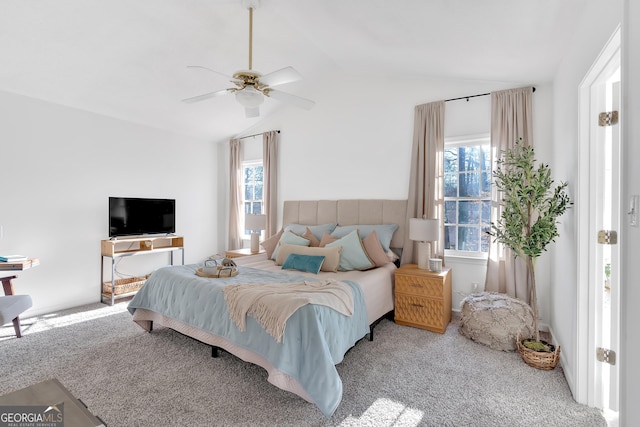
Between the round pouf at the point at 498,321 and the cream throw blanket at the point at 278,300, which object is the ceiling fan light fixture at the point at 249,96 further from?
the round pouf at the point at 498,321

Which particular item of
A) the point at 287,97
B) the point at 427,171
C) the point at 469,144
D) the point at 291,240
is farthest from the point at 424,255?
the point at 287,97

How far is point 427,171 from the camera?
3.80m

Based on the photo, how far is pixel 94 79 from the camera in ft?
11.7

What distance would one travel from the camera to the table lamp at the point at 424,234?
336 cm

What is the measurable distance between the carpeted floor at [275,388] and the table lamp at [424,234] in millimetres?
787

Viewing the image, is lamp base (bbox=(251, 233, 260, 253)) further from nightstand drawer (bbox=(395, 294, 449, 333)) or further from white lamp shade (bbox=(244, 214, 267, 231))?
nightstand drawer (bbox=(395, 294, 449, 333))

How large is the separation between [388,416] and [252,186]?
14.8 feet

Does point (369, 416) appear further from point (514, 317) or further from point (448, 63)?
point (448, 63)

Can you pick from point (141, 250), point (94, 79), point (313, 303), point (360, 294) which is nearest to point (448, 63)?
point (360, 294)

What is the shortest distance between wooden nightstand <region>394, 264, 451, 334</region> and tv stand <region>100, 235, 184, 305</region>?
3.48 meters

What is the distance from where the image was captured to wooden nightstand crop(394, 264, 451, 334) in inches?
126

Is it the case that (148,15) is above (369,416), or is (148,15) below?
above

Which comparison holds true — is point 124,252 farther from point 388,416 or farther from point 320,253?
point 388,416

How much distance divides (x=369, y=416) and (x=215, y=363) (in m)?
1.35
